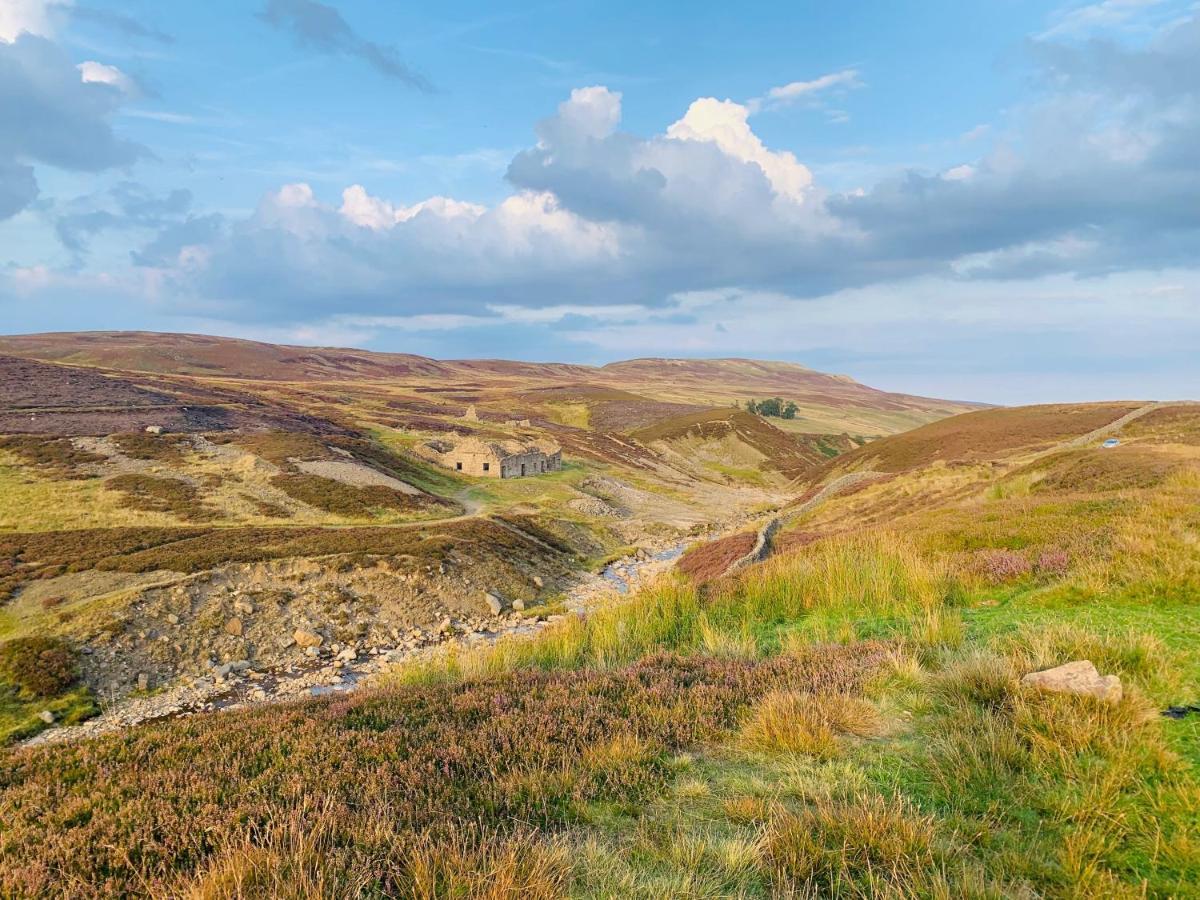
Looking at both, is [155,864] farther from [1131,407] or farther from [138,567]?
[1131,407]

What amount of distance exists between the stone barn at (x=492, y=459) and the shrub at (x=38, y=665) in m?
43.3

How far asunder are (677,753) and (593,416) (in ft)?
415

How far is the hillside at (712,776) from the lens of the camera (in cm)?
383

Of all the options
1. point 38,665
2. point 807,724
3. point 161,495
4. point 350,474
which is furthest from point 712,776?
point 350,474

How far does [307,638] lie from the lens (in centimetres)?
2589

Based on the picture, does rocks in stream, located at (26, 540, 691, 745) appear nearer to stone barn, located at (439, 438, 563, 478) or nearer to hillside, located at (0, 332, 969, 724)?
hillside, located at (0, 332, 969, 724)

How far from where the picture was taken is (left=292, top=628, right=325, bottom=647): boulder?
2575 centimetres

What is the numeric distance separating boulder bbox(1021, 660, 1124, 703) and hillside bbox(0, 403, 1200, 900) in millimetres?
54

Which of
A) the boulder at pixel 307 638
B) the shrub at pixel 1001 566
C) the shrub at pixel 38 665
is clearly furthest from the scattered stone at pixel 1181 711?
the shrub at pixel 38 665

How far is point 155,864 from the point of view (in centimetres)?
418

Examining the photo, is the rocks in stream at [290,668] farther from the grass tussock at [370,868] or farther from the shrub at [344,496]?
the shrub at [344,496]

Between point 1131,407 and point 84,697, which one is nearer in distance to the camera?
point 84,697

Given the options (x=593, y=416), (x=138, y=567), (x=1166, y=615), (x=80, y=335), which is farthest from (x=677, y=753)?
(x=80, y=335)

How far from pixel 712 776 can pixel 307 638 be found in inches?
984
